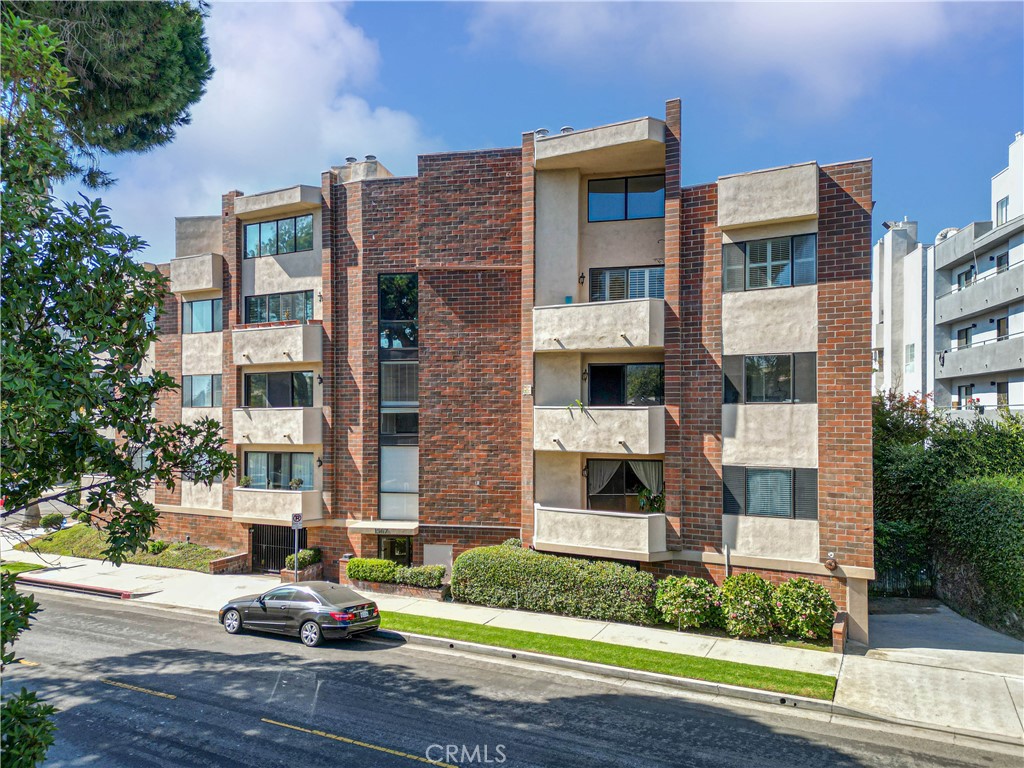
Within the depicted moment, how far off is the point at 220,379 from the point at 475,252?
12470mm

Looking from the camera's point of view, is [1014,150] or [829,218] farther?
[1014,150]

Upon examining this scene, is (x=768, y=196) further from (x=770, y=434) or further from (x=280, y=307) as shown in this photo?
(x=280, y=307)

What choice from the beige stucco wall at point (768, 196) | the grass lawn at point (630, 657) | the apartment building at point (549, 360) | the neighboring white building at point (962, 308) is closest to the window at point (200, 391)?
the apartment building at point (549, 360)

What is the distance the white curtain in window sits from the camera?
18.8 metres

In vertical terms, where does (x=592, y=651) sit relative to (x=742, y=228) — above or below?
below

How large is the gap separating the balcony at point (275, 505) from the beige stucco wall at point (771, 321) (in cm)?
1461

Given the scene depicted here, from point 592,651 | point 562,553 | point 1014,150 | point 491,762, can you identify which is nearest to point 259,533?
point 562,553

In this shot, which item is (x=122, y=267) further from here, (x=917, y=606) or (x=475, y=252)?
(x=917, y=606)

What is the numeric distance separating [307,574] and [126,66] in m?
16.3

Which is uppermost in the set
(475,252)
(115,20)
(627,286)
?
(115,20)

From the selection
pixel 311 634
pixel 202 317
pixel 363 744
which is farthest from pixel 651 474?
pixel 202 317

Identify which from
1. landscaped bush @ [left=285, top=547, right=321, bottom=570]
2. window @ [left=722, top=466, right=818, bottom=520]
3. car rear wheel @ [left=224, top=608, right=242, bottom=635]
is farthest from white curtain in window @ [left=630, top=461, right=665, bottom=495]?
car rear wheel @ [left=224, top=608, right=242, bottom=635]

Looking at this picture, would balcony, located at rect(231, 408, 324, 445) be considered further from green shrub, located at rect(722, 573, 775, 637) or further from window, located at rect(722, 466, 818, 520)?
green shrub, located at rect(722, 573, 775, 637)

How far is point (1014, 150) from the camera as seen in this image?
1268 inches
